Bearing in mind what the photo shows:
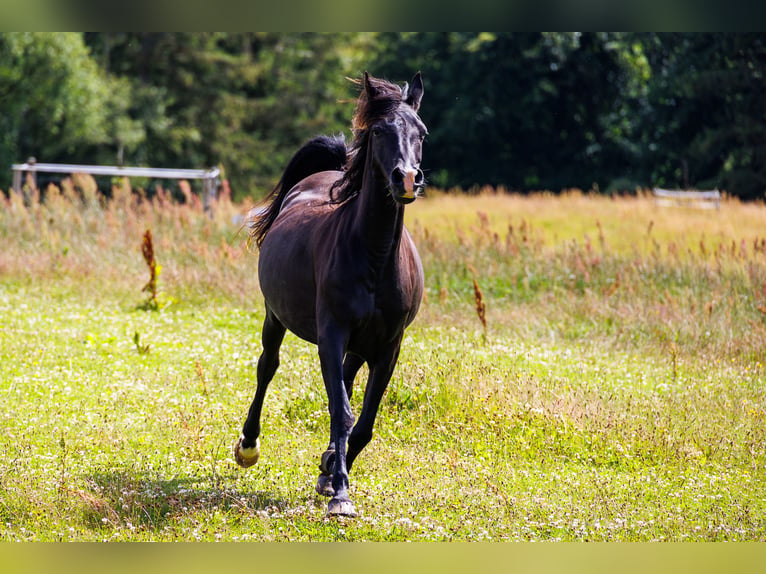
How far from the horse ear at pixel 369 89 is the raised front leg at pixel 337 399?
1.36 m

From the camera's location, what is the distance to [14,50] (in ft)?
97.9

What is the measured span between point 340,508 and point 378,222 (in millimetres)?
1647

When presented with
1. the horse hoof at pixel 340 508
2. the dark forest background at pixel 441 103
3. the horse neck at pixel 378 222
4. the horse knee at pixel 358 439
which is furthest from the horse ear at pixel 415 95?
the dark forest background at pixel 441 103

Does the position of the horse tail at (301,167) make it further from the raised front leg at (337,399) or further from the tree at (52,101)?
the tree at (52,101)

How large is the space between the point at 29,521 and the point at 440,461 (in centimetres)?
279

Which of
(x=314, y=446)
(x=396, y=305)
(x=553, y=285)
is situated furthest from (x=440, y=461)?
(x=553, y=285)

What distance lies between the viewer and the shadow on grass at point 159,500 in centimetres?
535

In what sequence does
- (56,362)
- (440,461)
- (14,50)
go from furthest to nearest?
(14,50) < (56,362) < (440,461)

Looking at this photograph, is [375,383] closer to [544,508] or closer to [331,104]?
[544,508]

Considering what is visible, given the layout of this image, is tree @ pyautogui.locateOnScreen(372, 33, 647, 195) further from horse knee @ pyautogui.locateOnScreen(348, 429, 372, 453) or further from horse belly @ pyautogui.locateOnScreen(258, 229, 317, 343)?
horse knee @ pyautogui.locateOnScreen(348, 429, 372, 453)

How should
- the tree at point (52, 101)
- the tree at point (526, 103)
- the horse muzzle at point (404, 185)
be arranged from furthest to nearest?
the tree at point (526, 103)
the tree at point (52, 101)
the horse muzzle at point (404, 185)

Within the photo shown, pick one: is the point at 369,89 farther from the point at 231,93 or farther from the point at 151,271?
the point at 231,93

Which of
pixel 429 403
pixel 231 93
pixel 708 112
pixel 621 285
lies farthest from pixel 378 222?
pixel 231 93

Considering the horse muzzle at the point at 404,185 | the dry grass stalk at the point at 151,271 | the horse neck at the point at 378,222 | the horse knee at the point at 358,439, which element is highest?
the horse muzzle at the point at 404,185
